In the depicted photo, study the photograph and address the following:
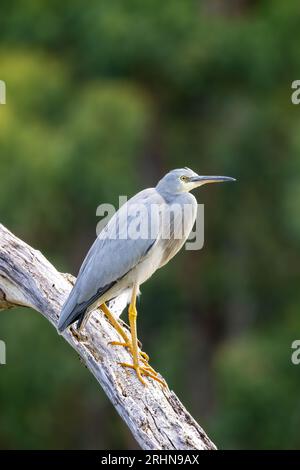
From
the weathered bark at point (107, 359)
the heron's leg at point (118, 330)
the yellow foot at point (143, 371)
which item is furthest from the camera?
the heron's leg at point (118, 330)

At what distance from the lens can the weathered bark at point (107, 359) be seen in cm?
329

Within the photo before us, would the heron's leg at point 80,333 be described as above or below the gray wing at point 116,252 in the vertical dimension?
below

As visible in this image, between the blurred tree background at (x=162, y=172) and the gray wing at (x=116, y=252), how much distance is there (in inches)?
211

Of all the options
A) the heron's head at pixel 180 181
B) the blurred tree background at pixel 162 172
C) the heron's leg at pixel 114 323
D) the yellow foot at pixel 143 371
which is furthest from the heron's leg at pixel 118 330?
the blurred tree background at pixel 162 172

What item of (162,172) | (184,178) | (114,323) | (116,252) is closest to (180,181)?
(184,178)

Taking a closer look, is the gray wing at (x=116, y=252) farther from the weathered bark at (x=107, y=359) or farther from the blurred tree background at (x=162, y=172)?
A: the blurred tree background at (x=162, y=172)

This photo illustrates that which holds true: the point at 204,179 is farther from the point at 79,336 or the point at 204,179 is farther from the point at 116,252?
the point at 79,336

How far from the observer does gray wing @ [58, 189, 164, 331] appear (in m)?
3.62

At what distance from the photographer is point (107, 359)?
361cm

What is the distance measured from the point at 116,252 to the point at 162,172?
6976 millimetres

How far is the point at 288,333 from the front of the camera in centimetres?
945

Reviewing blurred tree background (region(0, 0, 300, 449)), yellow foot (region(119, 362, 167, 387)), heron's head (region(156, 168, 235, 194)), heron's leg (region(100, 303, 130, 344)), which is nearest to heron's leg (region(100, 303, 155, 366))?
heron's leg (region(100, 303, 130, 344))

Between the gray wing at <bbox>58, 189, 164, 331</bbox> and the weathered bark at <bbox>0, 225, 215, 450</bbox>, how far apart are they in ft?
0.47

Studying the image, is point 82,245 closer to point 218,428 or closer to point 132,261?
point 218,428
